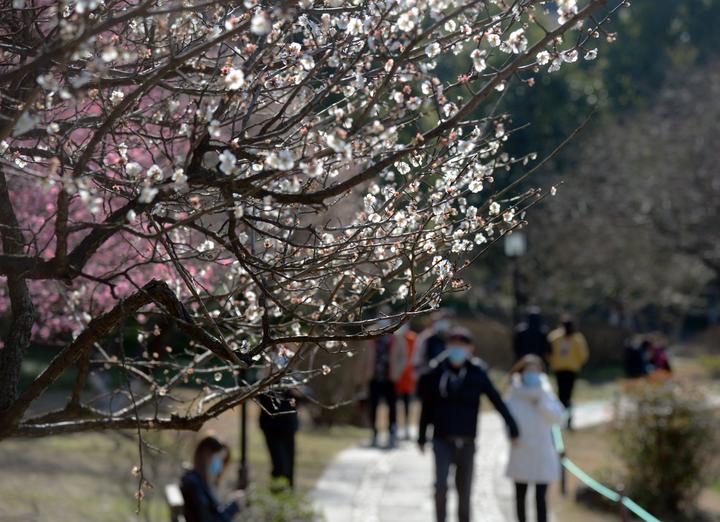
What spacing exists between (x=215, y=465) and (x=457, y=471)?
3134mm

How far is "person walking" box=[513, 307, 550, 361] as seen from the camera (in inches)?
723

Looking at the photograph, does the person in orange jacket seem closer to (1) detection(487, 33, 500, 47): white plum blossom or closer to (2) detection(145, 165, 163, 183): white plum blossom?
(1) detection(487, 33, 500, 47): white plum blossom

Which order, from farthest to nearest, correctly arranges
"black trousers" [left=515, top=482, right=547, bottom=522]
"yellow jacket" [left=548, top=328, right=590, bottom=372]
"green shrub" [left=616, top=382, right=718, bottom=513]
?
"yellow jacket" [left=548, top=328, right=590, bottom=372]
"green shrub" [left=616, top=382, right=718, bottom=513]
"black trousers" [left=515, top=482, right=547, bottom=522]

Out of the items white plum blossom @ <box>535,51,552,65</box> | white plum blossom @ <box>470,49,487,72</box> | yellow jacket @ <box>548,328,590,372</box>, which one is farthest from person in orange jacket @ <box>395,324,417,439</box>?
white plum blossom @ <box>470,49,487,72</box>

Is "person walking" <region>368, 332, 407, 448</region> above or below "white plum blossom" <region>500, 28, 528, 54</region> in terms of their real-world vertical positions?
below

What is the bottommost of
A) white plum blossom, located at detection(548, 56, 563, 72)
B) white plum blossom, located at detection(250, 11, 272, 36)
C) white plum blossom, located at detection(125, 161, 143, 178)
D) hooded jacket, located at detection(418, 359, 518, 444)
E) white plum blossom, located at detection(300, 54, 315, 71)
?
hooded jacket, located at detection(418, 359, 518, 444)

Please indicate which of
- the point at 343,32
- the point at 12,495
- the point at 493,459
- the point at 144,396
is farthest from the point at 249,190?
the point at 493,459

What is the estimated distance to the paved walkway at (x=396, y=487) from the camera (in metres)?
11.9

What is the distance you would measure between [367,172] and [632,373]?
1916 cm

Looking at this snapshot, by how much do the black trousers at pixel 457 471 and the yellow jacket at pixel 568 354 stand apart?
26.6 ft

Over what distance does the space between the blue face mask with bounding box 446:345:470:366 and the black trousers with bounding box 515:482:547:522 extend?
3.73 ft

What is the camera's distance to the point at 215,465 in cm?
775

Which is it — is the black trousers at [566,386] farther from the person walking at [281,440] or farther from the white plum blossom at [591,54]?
the white plum blossom at [591,54]

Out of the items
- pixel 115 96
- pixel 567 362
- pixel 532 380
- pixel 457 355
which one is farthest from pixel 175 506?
pixel 567 362
